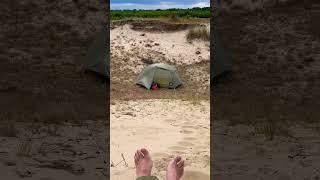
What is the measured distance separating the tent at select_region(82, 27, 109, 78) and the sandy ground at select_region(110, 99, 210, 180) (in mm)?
1552

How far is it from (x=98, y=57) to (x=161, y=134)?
15.0 feet

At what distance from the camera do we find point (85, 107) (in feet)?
26.4

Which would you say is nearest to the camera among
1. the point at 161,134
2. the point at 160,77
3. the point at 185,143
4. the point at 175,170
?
the point at 175,170

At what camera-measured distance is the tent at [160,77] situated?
11.4m

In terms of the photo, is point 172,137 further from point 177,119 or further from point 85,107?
point 85,107

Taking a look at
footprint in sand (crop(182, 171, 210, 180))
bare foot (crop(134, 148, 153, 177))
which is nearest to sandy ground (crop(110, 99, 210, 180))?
footprint in sand (crop(182, 171, 210, 180))

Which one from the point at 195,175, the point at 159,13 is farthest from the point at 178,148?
the point at 159,13

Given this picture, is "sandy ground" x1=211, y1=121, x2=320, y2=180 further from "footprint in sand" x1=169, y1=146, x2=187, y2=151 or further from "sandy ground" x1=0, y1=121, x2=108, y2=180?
"sandy ground" x1=0, y1=121, x2=108, y2=180

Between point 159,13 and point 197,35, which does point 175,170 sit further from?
point 159,13

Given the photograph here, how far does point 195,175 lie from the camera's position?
160 inches

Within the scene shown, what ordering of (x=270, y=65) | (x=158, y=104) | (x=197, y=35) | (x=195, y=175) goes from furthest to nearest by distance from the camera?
(x=197, y=35), (x=270, y=65), (x=158, y=104), (x=195, y=175)

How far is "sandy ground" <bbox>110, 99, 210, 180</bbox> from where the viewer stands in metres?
4.35

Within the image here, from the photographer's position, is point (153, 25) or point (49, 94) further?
point (153, 25)

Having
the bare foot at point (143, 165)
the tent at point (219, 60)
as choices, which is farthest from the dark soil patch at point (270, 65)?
the bare foot at point (143, 165)
